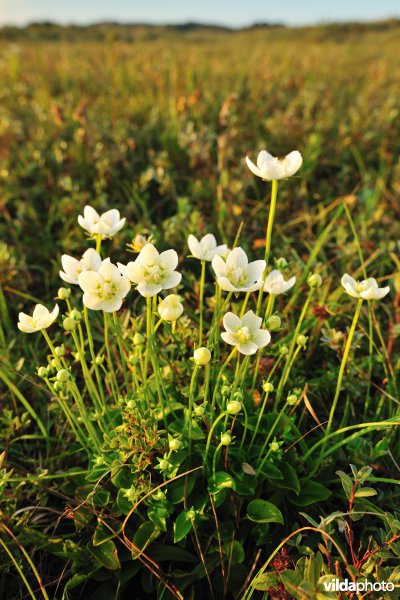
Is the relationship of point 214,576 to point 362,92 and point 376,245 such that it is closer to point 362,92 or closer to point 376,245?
point 376,245

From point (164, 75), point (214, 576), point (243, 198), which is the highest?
point (164, 75)

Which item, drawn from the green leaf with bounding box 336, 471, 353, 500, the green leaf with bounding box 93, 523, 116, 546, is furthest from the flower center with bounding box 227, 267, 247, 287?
the green leaf with bounding box 93, 523, 116, 546

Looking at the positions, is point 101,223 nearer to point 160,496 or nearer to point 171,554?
point 160,496

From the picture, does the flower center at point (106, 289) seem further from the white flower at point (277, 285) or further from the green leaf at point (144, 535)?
the green leaf at point (144, 535)

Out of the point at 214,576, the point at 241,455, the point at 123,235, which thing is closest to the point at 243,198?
the point at 123,235

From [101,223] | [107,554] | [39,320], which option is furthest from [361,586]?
[101,223]

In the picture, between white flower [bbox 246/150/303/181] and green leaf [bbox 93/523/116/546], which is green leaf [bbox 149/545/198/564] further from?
white flower [bbox 246/150/303/181]

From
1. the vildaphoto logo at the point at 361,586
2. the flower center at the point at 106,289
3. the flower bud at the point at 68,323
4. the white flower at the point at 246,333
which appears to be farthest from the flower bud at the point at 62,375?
the vildaphoto logo at the point at 361,586
